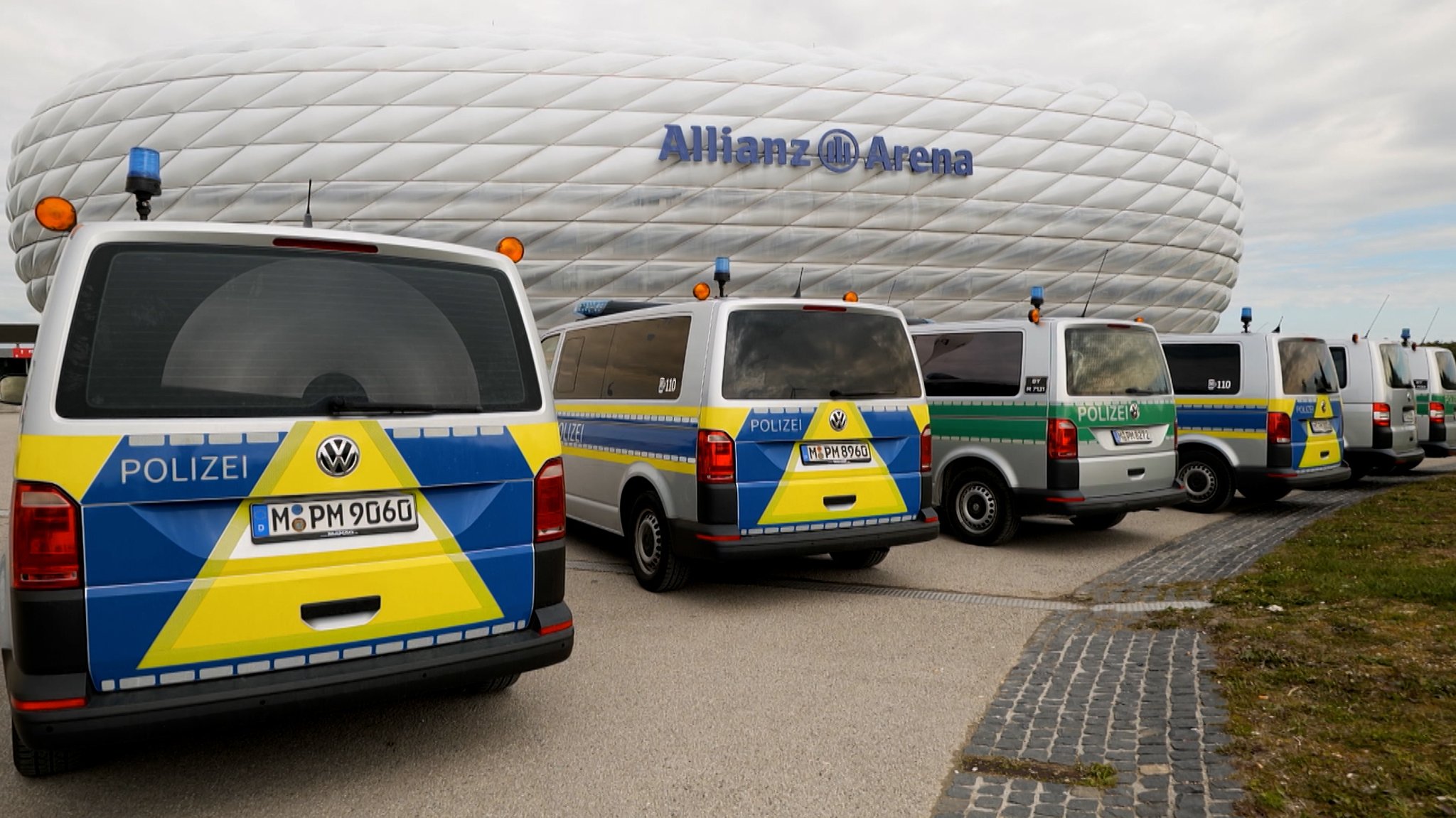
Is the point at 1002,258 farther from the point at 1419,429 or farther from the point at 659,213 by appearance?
the point at 1419,429

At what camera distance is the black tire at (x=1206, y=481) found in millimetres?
9523

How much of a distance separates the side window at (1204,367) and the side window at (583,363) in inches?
220

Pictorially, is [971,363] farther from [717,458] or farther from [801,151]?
[801,151]

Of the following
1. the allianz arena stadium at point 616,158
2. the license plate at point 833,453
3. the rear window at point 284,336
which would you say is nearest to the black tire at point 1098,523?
the license plate at point 833,453

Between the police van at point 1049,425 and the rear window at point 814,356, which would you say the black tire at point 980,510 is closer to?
the police van at point 1049,425

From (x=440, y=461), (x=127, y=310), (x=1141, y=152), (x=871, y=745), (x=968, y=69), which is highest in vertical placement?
(x=968, y=69)

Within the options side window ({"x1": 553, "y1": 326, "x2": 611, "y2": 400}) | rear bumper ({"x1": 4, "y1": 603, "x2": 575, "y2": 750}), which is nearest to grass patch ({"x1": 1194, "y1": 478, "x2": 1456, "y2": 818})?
rear bumper ({"x1": 4, "y1": 603, "x2": 575, "y2": 750})

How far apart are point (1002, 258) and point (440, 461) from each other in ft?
124

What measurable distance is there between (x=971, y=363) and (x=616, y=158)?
2797 centimetres

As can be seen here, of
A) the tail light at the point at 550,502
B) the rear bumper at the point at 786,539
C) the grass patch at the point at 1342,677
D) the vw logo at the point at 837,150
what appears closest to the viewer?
the grass patch at the point at 1342,677

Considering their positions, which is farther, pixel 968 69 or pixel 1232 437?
pixel 968 69

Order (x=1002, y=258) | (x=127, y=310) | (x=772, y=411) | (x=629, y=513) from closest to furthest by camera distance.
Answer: (x=127, y=310), (x=772, y=411), (x=629, y=513), (x=1002, y=258)

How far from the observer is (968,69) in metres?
39.6

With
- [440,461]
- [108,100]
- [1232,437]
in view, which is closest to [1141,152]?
[1232,437]
